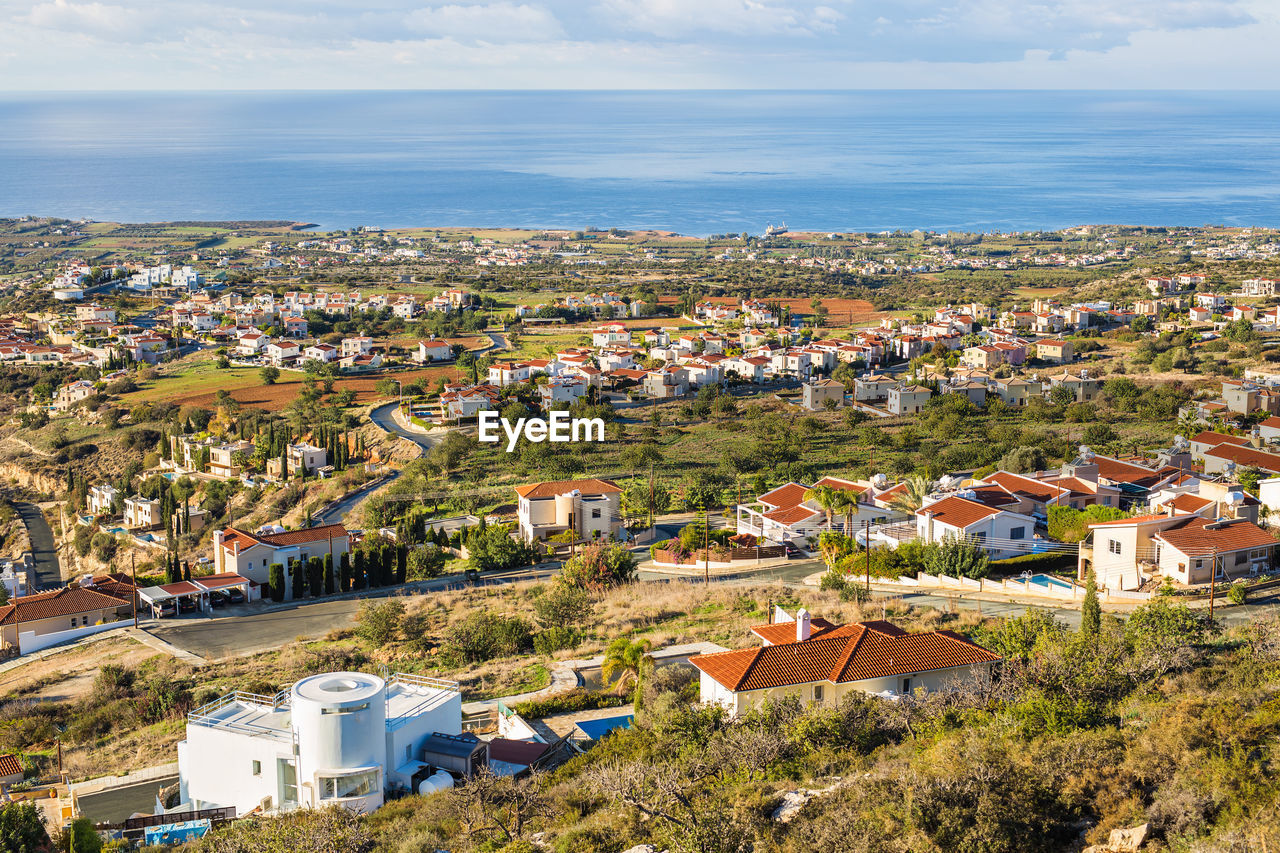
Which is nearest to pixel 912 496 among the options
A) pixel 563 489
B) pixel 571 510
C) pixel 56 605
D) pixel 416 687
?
pixel 571 510

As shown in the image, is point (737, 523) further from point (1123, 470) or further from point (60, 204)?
point (60, 204)

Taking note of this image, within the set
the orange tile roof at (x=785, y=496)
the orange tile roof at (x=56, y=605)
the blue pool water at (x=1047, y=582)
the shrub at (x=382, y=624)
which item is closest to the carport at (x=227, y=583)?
the orange tile roof at (x=56, y=605)

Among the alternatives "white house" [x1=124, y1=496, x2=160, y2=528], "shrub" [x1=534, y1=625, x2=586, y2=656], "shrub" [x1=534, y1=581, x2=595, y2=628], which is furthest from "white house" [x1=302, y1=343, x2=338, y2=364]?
"shrub" [x1=534, y1=625, x2=586, y2=656]

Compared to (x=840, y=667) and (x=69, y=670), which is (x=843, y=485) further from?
(x=69, y=670)

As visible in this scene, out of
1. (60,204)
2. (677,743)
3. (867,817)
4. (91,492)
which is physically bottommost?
(91,492)

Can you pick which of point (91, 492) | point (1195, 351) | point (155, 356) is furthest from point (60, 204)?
point (1195, 351)

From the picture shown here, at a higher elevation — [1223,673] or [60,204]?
[60,204]

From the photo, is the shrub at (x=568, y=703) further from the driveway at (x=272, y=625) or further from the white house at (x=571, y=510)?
the white house at (x=571, y=510)
